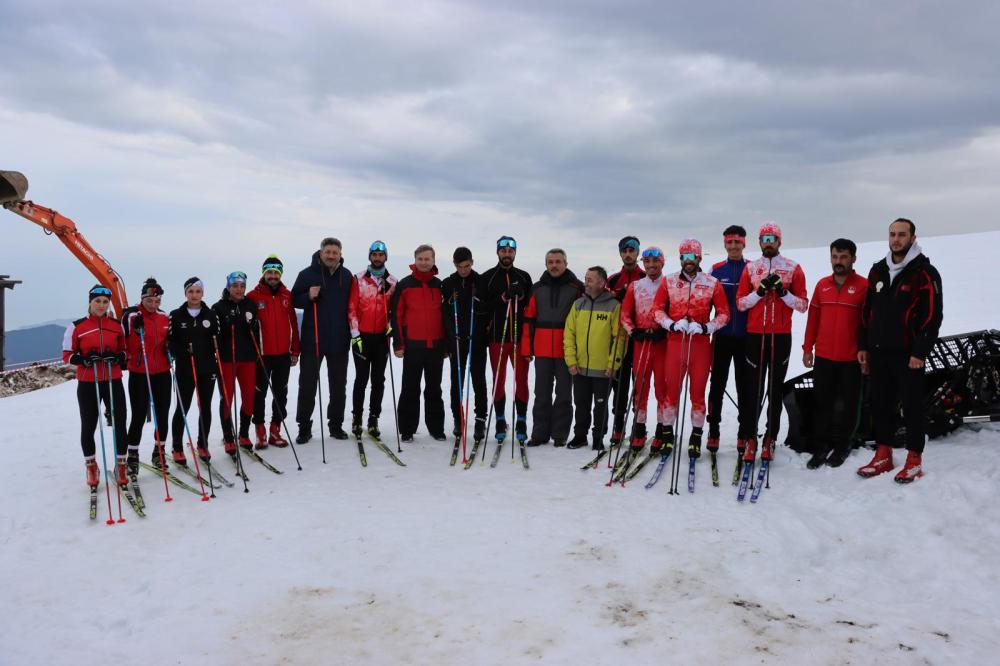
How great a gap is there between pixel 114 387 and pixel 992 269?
2171cm

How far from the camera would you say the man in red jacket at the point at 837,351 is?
5527mm

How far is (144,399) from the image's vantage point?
19.8 feet

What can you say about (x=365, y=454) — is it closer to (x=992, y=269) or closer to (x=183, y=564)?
(x=183, y=564)

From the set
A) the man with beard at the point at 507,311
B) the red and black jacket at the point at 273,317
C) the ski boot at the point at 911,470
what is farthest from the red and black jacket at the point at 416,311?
the ski boot at the point at 911,470

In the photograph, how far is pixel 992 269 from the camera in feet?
60.2

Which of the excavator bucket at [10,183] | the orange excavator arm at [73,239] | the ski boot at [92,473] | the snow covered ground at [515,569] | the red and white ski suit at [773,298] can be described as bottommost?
the snow covered ground at [515,569]

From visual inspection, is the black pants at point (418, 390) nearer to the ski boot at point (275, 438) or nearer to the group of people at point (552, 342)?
the group of people at point (552, 342)

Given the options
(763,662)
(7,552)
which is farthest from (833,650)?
(7,552)

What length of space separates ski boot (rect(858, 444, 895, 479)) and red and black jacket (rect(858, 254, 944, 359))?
2.71ft

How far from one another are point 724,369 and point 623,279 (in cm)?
141

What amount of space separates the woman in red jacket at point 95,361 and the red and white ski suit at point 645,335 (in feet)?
15.3

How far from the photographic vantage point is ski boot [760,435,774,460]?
5.84 meters

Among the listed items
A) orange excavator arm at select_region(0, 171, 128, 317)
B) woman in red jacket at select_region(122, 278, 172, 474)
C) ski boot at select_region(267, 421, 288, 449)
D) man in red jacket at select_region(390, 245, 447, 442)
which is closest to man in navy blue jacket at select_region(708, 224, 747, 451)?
man in red jacket at select_region(390, 245, 447, 442)

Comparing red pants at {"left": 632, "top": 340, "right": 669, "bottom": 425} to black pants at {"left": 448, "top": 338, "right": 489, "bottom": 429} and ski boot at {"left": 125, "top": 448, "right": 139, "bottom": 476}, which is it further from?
ski boot at {"left": 125, "top": 448, "right": 139, "bottom": 476}
